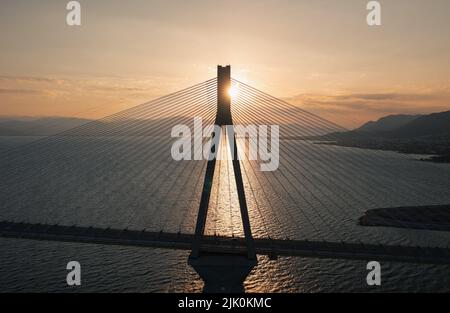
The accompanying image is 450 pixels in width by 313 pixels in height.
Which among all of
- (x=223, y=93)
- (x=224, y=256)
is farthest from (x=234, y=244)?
(x=223, y=93)

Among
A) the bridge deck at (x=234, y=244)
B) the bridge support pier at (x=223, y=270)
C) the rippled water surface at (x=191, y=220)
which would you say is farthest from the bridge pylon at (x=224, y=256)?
the rippled water surface at (x=191, y=220)

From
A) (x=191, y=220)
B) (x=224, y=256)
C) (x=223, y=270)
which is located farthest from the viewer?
(x=191, y=220)

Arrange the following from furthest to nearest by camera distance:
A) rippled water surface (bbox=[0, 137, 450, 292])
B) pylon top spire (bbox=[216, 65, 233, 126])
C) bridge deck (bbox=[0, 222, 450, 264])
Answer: rippled water surface (bbox=[0, 137, 450, 292])
pylon top spire (bbox=[216, 65, 233, 126])
bridge deck (bbox=[0, 222, 450, 264])

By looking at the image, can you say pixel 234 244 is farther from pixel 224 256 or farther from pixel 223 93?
pixel 223 93

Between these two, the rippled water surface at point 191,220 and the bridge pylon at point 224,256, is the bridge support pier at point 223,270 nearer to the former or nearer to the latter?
the bridge pylon at point 224,256

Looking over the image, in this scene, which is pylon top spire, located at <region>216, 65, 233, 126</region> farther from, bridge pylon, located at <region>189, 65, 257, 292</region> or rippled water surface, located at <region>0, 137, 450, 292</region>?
rippled water surface, located at <region>0, 137, 450, 292</region>

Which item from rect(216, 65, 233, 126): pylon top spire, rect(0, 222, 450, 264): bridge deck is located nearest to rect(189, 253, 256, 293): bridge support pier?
rect(0, 222, 450, 264): bridge deck

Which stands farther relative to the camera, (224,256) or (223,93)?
(224,256)
